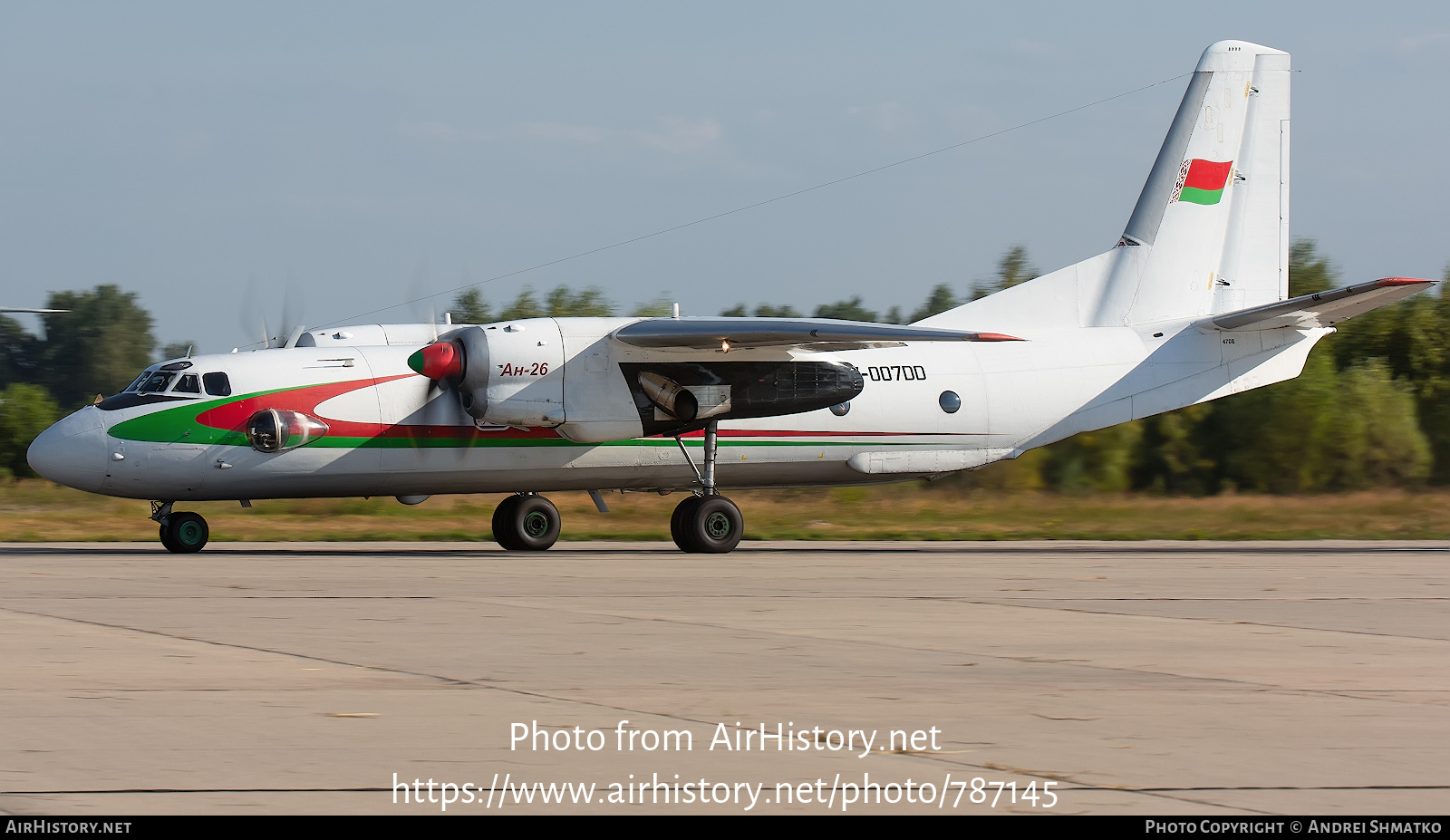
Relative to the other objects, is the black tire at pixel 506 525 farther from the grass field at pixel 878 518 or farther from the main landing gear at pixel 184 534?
the main landing gear at pixel 184 534

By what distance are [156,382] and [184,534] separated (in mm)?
2030

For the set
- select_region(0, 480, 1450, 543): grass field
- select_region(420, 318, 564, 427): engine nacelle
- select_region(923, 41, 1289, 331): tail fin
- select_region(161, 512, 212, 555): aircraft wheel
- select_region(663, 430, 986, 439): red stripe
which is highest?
select_region(923, 41, 1289, 331): tail fin

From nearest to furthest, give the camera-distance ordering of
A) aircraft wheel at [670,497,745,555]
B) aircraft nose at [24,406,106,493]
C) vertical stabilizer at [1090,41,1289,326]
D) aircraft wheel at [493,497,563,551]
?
aircraft nose at [24,406,106,493] < aircraft wheel at [670,497,745,555] < aircraft wheel at [493,497,563,551] < vertical stabilizer at [1090,41,1289,326]

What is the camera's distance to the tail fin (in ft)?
72.0

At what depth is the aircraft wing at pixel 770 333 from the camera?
1761cm

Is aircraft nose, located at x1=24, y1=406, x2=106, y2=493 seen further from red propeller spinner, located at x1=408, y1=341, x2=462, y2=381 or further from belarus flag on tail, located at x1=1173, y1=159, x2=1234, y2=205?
belarus flag on tail, located at x1=1173, y1=159, x2=1234, y2=205

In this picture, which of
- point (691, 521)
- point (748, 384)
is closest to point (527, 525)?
point (691, 521)

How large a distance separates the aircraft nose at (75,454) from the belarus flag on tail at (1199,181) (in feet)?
54.5

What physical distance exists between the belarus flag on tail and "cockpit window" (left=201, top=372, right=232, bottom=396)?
14904mm

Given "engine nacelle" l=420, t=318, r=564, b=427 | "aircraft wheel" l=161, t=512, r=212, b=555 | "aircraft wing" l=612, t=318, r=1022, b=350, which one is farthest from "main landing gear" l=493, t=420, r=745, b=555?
"aircraft wheel" l=161, t=512, r=212, b=555

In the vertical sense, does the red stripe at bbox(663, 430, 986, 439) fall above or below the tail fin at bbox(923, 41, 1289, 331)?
below

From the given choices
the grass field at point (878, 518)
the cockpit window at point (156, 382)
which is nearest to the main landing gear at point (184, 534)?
the cockpit window at point (156, 382)

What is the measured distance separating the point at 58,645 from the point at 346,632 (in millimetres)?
1828

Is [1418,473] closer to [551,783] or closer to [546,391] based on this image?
[546,391]
